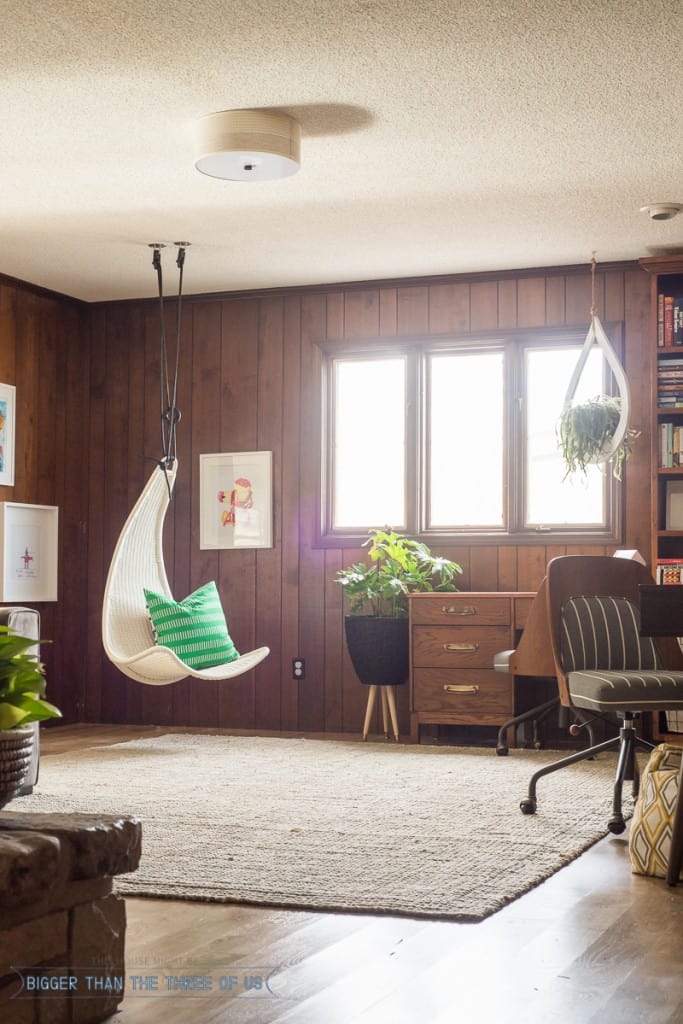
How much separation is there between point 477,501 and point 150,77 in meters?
3.19

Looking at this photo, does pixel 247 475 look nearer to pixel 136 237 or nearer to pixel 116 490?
pixel 116 490

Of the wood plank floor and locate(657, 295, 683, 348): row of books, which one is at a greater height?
locate(657, 295, 683, 348): row of books

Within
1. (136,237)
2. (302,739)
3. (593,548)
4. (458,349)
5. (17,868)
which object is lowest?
(302,739)

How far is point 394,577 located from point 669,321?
5.93ft

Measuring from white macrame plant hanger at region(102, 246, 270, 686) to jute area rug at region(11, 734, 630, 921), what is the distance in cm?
37

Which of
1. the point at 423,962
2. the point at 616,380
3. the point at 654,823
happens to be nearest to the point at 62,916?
the point at 423,962

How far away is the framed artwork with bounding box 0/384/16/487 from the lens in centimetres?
Result: 645

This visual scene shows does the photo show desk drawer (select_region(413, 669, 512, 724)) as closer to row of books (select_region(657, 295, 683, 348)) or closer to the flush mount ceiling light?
row of books (select_region(657, 295, 683, 348))

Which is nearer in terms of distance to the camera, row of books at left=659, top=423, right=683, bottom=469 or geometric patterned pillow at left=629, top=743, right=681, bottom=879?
geometric patterned pillow at left=629, top=743, right=681, bottom=879

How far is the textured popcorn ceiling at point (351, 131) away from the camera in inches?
141

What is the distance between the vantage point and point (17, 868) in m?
1.82

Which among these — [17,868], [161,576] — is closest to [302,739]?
[161,576]

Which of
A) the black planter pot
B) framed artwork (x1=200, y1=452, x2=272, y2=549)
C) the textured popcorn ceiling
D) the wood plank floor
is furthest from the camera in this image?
framed artwork (x1=200, y1=452, x2=272, y2=549)

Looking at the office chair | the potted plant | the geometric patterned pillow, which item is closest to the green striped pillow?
the office chair
